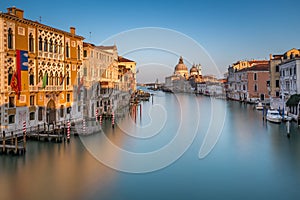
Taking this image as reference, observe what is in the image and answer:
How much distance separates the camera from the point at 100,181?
24.8 feet

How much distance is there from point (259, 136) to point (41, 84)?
10.5m

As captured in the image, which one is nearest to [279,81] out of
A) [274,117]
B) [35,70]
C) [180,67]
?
[274,117]

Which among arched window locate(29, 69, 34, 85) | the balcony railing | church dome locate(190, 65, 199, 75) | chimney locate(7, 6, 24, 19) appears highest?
church dome locate(190, 65, 199, 75)

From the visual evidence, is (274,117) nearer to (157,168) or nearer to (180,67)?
(157,168)

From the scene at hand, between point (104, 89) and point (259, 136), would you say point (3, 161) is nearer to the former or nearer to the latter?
point (259, 136)

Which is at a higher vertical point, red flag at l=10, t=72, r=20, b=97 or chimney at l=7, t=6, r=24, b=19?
Result: chimney at l=7, t=6, r=24, b=19

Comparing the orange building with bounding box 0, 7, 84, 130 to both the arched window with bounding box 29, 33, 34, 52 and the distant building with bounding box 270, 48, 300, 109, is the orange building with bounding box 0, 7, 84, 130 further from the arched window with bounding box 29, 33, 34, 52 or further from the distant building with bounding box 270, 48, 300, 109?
the distant building with bounding box 270, 48, 300, 109

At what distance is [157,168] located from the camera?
9.03 m

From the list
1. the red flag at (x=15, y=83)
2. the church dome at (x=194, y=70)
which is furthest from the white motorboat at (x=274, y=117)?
the church dome at (x=194, y=70)

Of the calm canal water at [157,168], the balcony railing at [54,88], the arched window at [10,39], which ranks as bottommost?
the calm canal water at [157,168]

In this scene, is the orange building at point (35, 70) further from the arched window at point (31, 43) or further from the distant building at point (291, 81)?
the distant building at point (291, 81)

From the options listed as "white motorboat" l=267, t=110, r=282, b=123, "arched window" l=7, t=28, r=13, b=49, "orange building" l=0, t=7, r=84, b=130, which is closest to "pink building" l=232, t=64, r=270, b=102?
"white motorboat" l=267, t=110, r=282, b=123

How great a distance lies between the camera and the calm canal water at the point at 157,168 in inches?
272

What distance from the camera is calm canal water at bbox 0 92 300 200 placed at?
272 inches
